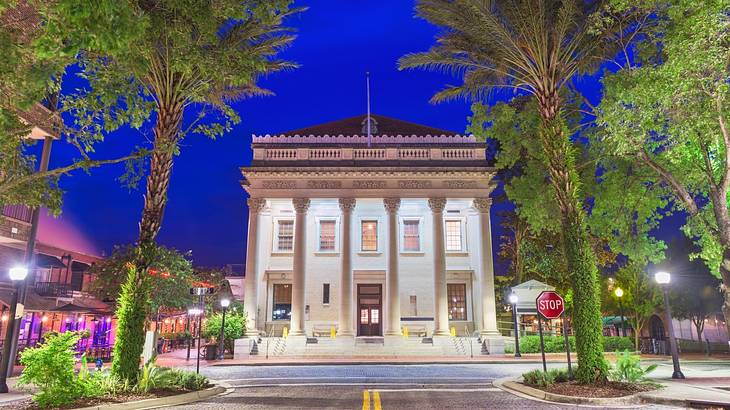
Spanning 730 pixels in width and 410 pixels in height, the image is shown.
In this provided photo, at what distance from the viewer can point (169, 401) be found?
1027cm

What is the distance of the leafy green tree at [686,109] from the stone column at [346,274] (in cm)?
1546

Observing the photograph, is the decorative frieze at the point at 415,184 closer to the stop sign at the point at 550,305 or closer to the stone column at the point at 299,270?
the stone column at the point at 299,270

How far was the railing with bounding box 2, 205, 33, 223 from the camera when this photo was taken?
17719 millimetres

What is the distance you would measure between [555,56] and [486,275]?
56.5 ft

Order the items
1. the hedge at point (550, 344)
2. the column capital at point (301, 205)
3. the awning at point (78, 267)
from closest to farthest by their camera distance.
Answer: the hedge at point (550, 344)
the column capital at point (301, 205)
the awning at point (78, 267)

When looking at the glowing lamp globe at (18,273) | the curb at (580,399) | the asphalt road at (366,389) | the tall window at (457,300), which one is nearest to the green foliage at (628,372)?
the curb at (580,399)

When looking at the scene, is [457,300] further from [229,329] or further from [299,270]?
[229,329]

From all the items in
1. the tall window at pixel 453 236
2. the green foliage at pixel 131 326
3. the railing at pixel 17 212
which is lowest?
the green foliage at pixel 131 326

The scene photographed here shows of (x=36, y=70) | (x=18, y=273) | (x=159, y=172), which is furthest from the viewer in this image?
(x=18, y=273)

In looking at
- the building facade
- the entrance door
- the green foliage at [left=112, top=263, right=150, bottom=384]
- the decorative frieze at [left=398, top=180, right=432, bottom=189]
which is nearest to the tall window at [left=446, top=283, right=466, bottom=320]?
the building facade

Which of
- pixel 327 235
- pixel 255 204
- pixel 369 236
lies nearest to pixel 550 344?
pixel 369 236

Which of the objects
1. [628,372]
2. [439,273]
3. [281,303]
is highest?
[439,273]

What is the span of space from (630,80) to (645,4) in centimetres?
223

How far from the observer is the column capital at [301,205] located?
1110 inches
